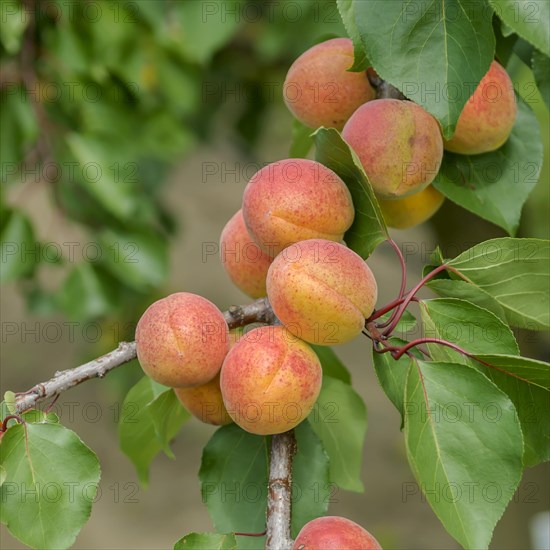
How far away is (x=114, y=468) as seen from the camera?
3318mm

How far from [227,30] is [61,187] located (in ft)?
1.58

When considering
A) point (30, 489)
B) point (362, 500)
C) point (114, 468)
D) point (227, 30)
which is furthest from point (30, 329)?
point (30, 489)

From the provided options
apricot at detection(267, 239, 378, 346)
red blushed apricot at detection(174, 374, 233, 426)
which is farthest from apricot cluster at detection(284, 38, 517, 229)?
red blushed apricot at detection(174, 374, 233, 426)

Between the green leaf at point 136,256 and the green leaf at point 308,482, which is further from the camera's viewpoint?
the green leaf at point 136,256

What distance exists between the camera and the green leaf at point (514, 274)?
2.16 feet

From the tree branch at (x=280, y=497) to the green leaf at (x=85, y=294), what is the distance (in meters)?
1.01

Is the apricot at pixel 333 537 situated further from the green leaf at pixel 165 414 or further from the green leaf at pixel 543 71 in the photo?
the green leaf at pixel 543 71

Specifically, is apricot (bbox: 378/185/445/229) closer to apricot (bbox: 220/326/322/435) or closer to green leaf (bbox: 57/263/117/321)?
apricot (bbox: 220/326/322/435)

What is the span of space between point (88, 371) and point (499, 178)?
0.44m

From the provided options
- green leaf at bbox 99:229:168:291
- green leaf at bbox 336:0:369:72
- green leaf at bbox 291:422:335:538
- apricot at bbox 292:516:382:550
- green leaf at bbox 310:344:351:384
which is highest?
green leaf at bbox 336:0:369:72

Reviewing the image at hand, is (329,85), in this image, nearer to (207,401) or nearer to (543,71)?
(543,71)

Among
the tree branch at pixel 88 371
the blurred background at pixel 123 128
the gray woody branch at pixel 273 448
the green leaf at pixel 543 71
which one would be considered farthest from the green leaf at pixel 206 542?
the blurred background at pixel 123 128

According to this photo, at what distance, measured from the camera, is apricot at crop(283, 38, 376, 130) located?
75cm

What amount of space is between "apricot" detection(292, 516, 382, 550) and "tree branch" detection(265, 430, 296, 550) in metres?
0.02
